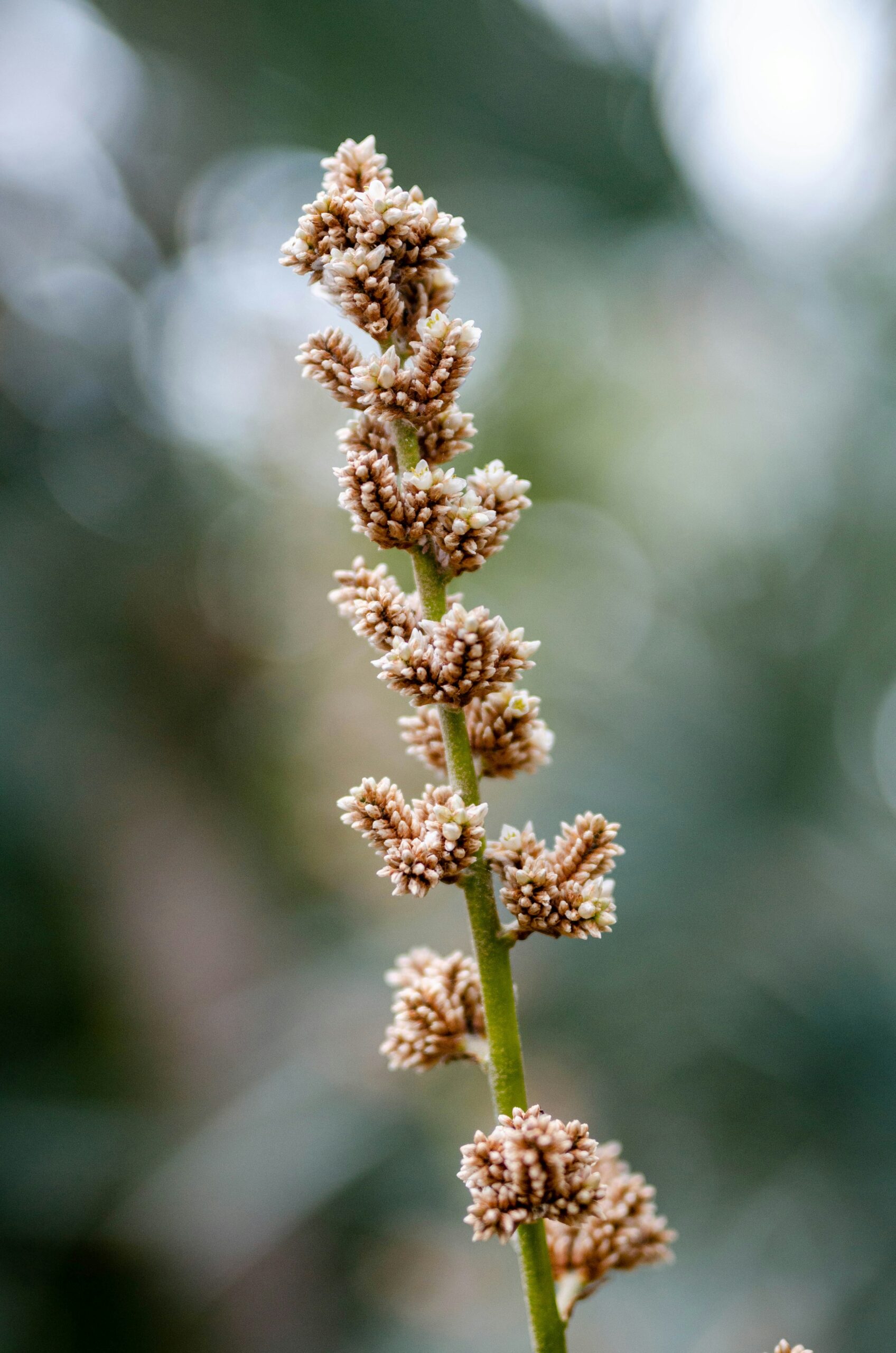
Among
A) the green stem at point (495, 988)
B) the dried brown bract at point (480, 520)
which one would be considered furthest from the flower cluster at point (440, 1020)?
the dried brown bract at point (480, 520)

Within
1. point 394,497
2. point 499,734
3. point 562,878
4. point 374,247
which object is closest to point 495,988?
point 562,878

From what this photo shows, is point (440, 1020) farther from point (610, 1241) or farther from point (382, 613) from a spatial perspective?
point (382, 613)

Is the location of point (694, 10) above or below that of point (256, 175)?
below

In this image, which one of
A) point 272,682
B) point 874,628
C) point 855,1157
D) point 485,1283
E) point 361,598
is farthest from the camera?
point 272,682

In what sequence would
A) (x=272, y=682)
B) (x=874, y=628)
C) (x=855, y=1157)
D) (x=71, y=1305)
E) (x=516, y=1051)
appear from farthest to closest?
(x=272, y=682), (x=874, y=628), (x=71, y=1305), (x=855, y=1157), (x=516, y=1051)

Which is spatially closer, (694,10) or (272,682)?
(694,10)

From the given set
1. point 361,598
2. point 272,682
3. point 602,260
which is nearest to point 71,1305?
point 272,682

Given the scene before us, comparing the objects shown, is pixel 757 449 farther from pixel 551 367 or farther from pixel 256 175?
pixel 256 175
